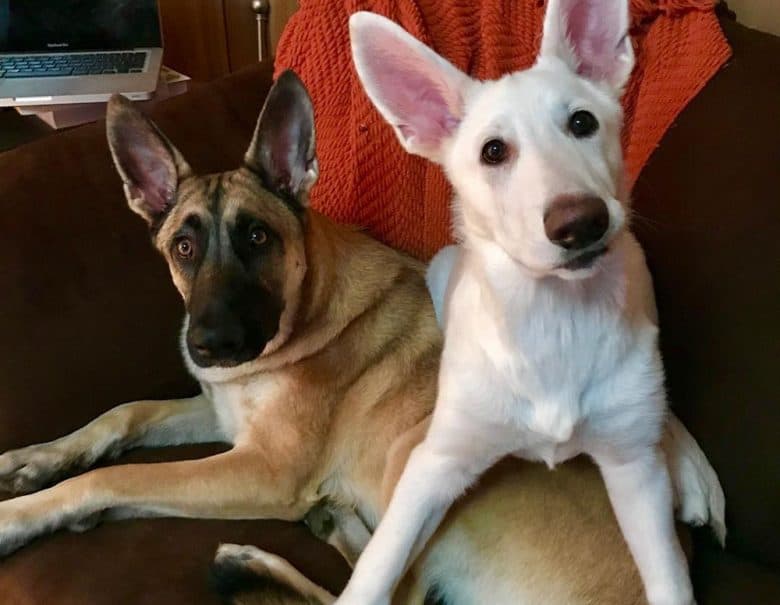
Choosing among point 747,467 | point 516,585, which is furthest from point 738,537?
point 516,585

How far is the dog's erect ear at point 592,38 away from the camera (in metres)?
1.21

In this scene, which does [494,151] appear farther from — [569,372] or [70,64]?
[70,64]

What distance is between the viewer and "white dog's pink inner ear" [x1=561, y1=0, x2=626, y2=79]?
1225 mm

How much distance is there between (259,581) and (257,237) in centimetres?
59

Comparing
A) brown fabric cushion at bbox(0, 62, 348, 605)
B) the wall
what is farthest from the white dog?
the wall

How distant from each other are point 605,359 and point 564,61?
0.42 m

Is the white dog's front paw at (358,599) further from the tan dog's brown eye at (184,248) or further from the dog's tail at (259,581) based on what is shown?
the tan dog's brown eye at (184,248)

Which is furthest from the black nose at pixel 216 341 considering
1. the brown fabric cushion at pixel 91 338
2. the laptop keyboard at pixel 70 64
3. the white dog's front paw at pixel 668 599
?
the laptop keyboard at pixel 70 64

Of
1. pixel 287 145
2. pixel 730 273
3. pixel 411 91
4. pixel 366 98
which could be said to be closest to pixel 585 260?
pixel 411 91

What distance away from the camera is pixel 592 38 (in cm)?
126

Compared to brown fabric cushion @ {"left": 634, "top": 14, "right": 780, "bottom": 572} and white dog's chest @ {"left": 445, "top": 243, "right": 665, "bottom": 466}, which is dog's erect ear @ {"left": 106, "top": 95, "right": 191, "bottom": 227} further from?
brown fabric cushion @ {"left": 634, "top": 14, "right": 780, "bottom": 572}

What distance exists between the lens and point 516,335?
125 centimetres

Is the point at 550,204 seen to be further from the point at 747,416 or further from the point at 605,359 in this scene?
the point at 747,416

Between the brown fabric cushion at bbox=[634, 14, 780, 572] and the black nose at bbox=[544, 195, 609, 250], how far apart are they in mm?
545
